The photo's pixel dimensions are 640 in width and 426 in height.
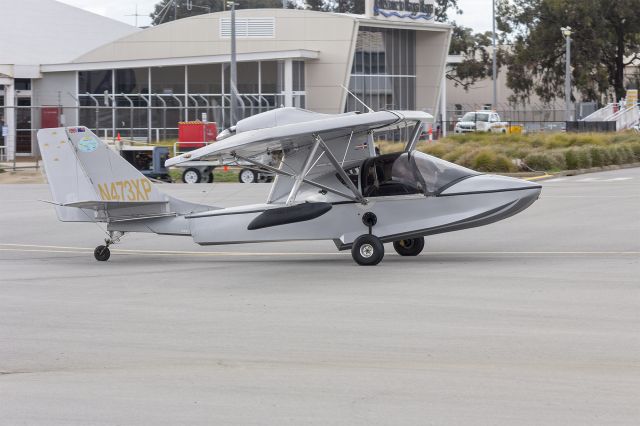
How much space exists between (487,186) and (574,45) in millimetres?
69849

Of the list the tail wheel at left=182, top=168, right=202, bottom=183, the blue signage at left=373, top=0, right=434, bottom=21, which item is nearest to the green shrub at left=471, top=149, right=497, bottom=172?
the tail wheel at left=182, top=168, right=202, bottom=183

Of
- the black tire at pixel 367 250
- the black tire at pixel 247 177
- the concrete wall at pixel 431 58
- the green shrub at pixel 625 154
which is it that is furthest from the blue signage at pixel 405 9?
the black tire at pixel 367 250

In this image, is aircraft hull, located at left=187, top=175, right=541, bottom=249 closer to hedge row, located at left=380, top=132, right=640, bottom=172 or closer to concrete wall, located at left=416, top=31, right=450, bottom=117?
hedge row, located at left=380, top=132, right=640, bottom=172

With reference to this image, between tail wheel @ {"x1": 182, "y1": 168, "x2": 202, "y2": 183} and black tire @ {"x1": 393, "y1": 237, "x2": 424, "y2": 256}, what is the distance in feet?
60.3

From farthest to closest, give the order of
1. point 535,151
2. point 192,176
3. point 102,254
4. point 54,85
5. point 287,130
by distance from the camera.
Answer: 1. point 54,85
2. point 535,151
3. point 192,176
4. point 102,254
5. point 287,130

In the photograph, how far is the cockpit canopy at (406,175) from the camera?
14586 mm

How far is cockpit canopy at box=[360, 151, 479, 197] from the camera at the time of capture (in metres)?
14.6

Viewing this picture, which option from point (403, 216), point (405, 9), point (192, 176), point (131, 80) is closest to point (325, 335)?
point (403, 216)

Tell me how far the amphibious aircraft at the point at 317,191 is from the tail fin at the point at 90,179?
15 mm

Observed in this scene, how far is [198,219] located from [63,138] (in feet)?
7.66

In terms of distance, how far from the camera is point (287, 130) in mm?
13797

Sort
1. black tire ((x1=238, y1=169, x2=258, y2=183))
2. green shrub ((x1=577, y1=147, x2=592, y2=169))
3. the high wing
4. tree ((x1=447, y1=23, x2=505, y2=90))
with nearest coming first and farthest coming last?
the high wing, black tire ((x1=238, y1=169, x2=258, y2=183)), green shrub ((x1=577, y1=147, x2=592, y2=169)), tree ((x1=447, y1=23, x2=505, y2=90))

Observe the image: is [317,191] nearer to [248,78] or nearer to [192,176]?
[192,176]

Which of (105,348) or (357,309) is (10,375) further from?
(357,309)
